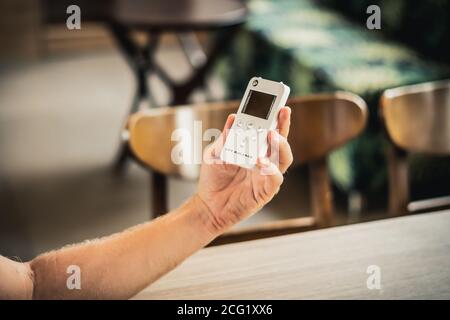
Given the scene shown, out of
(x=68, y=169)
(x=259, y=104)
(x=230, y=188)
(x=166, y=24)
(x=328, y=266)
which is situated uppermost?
(x=166, y=24)

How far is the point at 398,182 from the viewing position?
1.24 m

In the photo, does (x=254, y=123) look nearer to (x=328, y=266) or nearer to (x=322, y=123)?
(x=328, y=266)

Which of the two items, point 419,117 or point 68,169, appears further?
point 68,169

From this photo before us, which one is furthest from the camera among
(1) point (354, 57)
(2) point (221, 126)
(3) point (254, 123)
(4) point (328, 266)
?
(1) point (354, 57)

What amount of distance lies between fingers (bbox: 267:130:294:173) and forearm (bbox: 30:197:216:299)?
0.13 m

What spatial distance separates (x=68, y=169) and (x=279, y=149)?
2.14 m

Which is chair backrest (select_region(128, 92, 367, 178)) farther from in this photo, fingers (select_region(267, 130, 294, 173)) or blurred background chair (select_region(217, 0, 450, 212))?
blurred background chair (select_region(217, 0, 450, 212))

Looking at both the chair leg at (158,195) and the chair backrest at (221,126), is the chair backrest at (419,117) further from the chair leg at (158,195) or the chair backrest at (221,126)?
the chair leg at (158,195)

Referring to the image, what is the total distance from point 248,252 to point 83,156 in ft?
6.76

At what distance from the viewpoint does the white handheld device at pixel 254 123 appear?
2.12 feet

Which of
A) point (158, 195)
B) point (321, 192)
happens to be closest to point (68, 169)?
point (158, 195)

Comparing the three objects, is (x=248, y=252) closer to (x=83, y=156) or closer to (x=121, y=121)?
(x=83, y=156)
